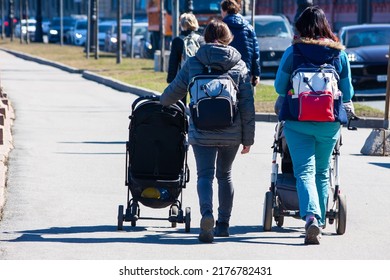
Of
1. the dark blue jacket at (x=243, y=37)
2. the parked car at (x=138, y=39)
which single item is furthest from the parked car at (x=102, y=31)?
the dark blue jacket at (x=243, y=37)

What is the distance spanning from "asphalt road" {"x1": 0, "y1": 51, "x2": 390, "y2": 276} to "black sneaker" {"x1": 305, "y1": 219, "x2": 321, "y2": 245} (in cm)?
7

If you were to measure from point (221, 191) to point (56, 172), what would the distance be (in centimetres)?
434

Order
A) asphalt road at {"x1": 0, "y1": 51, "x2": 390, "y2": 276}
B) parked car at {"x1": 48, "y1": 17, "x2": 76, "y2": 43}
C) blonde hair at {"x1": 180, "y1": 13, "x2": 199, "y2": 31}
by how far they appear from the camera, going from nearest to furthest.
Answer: asphalt road at {"x1": 0, "y1": 51, "x2": 390, "y2": 276}, blonde hair at {"x1": 180, "y1": 13, "x2": 199, "y2": 31}, parked car at {"x1": 48, "y1": 17, "x2": 76, "y2": 43}

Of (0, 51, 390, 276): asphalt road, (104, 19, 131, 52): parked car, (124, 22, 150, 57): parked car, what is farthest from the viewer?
(104, 19, 131, 52): parked car

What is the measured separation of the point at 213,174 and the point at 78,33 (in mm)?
60789

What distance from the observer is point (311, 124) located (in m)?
8.75

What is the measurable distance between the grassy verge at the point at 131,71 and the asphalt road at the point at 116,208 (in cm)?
280

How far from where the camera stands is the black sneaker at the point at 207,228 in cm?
863

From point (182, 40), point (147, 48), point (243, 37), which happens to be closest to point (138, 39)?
point (147, 48)

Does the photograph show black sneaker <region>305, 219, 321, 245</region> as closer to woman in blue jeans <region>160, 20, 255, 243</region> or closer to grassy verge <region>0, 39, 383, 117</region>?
woman in blue jeans <region>160, 20, 255, 243</region>

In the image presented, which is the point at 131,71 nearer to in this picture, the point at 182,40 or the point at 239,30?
the point at 182,40

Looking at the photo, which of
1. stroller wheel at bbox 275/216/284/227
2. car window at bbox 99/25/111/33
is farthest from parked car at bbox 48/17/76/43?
stroller wheel at bbox 275/216/284/227

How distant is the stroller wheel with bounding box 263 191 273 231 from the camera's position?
9.10 m

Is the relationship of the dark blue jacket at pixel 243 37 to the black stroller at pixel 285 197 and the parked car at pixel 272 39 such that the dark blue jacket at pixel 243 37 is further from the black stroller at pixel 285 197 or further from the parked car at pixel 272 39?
the parked car at pixel 272 39
